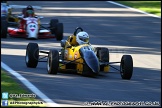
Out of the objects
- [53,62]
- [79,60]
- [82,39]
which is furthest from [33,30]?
[53,62]

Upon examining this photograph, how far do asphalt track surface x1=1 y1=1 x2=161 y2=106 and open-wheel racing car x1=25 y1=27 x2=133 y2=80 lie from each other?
0.21 metres

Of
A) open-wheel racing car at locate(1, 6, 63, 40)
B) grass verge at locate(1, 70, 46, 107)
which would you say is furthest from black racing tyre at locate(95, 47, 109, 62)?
open-wheel racing car at locate(1, 6, 63, 40)

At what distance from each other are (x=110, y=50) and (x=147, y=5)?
19.8 m

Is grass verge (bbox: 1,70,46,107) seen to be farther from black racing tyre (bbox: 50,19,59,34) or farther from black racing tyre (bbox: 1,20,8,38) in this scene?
black racing tyre (bbox: 50,19,59,34)

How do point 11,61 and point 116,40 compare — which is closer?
point 11,61

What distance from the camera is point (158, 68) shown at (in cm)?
1888

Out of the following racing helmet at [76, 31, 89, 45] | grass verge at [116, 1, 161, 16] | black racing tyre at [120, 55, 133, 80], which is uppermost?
grass verge at [116, 1, 161, 16]

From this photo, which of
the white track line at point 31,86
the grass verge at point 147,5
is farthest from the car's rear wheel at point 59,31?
the grass verge at point 147,5

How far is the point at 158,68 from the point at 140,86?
3940mm

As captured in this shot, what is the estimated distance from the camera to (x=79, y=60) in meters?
16.4

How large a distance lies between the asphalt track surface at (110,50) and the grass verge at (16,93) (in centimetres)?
42

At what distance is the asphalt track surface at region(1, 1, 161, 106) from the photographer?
1362cm

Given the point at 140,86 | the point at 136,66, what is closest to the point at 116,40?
the point at 136,66

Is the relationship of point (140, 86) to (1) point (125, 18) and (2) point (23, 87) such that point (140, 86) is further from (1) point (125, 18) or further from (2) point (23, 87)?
(1) point (125, 18)
